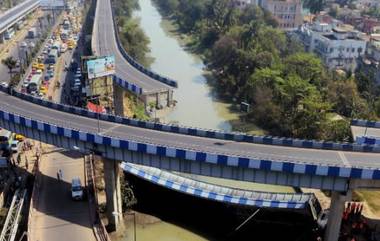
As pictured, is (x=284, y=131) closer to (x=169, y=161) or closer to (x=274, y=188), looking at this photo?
(x=274, y=188)

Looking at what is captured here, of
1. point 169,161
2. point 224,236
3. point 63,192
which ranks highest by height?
point 169,161

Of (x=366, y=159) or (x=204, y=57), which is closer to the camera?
(x=366, y=159)

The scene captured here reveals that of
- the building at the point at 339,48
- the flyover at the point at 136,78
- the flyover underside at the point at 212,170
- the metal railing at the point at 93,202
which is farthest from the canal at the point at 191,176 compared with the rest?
the building at the point at 339,48

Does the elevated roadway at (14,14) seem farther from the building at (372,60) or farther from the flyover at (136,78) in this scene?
the building at (372,60)

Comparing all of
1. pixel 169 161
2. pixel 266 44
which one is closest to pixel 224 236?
pixel 169 161

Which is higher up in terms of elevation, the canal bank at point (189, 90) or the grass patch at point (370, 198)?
the canal bank at point (189, 90)

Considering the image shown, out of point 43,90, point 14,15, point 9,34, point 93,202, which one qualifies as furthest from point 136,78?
point 14,15
